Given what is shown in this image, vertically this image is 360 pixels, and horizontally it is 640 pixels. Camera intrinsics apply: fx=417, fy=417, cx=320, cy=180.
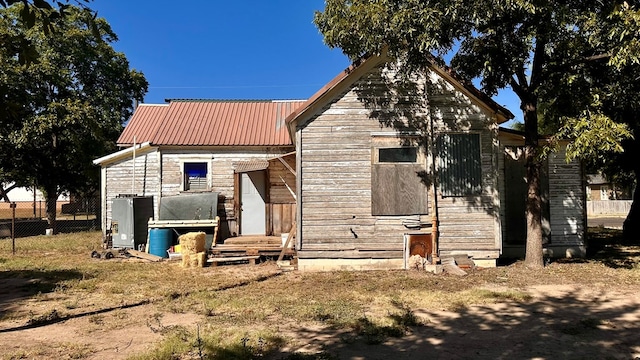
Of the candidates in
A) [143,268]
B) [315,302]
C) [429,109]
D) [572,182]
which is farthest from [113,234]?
[572,182]

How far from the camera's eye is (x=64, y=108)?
20.6m

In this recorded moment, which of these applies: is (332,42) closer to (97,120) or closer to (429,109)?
(429,109)

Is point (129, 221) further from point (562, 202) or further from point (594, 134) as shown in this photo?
point (562, 202)

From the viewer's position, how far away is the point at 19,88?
2034 cm

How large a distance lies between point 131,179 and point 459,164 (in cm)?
1104

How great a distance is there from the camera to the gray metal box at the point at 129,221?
13625 millimetres

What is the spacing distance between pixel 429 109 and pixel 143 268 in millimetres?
8379

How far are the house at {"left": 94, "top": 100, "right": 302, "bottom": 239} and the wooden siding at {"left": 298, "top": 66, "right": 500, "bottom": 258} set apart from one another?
331 centimetres

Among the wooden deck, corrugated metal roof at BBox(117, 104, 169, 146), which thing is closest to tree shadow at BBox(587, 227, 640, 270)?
the wooden deck

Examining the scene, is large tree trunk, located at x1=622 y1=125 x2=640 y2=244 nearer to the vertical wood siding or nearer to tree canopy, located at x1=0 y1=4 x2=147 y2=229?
the vertical wood siding

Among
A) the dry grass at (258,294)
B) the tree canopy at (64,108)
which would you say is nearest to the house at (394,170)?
the dry grass at (258,294)

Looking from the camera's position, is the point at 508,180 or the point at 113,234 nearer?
the point at 508,180

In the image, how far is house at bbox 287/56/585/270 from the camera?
10.1m

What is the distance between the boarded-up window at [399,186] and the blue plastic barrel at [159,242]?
6.80 meters
